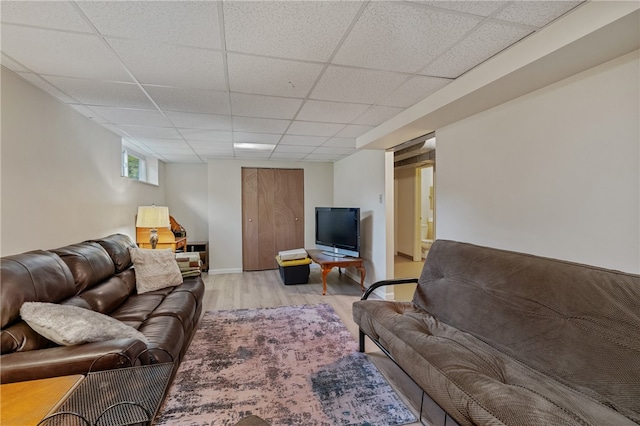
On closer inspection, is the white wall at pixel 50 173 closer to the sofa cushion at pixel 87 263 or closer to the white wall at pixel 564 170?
the sofa cushion at pixel 87 263

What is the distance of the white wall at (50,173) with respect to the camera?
6.33ft

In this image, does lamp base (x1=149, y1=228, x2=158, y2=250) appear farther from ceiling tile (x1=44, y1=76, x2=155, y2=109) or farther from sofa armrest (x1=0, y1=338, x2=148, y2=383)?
sofa armrest (x1=0, y1=338, x2=148, y2=383)

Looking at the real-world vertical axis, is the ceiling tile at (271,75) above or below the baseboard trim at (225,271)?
above

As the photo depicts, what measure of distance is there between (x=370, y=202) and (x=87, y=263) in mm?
3428

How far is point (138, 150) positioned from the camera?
4.62m

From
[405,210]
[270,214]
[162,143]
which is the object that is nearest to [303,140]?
[162,143]

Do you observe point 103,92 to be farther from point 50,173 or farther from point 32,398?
point 32,398

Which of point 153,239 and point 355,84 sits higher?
point 355,84

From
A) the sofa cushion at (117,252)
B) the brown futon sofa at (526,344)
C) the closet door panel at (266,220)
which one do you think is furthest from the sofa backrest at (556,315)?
the closet door panel at (266,220)

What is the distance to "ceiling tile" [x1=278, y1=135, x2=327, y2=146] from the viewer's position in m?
3.76

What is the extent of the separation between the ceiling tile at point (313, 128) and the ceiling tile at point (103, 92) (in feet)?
4.78

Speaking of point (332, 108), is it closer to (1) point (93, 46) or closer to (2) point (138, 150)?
(1) point (93, 46)

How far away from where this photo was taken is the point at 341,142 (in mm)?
4082

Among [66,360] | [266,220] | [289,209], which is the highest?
[289,209]
